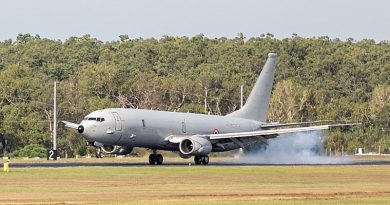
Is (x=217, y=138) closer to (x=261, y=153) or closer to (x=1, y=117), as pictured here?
(x=261, y=153)

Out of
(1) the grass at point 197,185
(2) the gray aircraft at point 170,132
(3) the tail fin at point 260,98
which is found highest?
(3) the tail fin at point 260,98

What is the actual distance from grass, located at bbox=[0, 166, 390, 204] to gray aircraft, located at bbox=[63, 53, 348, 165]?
8228 mm

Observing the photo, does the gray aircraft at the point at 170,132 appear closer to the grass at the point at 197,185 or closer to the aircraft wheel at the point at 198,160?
the aircraft wheel at the point at 198,160

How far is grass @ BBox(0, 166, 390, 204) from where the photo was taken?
52156 mm

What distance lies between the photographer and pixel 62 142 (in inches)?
5561

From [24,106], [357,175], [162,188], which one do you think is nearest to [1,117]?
[24,106]

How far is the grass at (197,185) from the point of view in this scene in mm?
52156

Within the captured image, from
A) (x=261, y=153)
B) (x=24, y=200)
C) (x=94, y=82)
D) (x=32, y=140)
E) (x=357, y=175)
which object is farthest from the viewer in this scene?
(x=94, y=82)

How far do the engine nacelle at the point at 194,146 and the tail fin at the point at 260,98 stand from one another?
1187 centimetres

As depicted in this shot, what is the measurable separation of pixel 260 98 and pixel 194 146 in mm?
15616

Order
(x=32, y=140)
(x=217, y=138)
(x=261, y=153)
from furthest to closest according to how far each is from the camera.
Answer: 1. (x=32, y=140)
2. (x=261, y=153)
3. (x=217, y=138)

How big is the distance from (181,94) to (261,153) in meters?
68.2

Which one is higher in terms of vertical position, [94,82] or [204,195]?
[94,82]

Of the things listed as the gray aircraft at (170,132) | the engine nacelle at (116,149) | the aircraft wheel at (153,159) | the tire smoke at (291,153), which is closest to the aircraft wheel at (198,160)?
the gray aircraft at (170,132)
